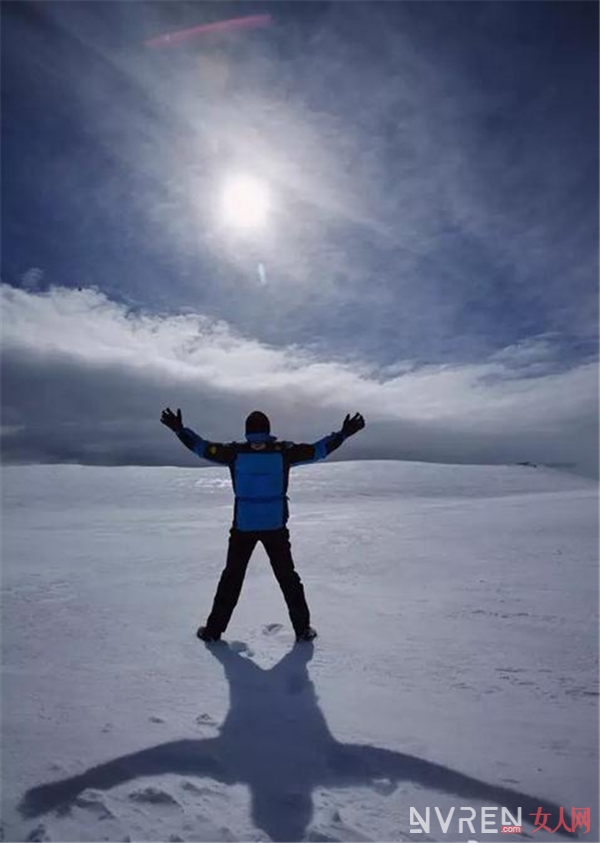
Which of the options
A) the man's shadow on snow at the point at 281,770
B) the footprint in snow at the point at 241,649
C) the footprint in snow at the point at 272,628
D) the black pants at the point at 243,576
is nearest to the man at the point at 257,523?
the black pants at the point at 243,576

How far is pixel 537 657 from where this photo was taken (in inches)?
158

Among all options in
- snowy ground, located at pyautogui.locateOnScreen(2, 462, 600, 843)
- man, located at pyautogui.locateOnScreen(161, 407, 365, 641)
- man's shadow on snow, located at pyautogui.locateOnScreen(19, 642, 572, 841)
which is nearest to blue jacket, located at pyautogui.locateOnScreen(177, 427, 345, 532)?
man, located at pyautogui.locateOnScreen(161, 407, 365, 641)

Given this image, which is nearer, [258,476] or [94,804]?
[94,804]

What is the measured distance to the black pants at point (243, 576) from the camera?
4402 mm

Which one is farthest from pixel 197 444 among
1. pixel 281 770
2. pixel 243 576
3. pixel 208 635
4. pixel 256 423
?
pixel 281 770

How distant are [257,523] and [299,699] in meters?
1.54

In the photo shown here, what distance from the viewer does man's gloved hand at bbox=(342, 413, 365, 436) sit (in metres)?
4.78

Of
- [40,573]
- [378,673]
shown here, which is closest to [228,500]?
[40,573]

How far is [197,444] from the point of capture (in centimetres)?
457

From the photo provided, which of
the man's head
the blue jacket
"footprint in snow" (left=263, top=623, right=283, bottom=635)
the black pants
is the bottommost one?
"footprint in snow" (left=263, top=623, right=283, bottom=635)

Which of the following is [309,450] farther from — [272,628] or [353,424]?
[272,628]

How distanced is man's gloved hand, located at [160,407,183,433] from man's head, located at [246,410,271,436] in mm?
705

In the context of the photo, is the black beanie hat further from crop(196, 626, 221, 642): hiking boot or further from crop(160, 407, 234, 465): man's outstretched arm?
crop(196, 626, 221, 642): hiking boot

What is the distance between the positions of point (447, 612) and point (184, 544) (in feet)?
19.7
